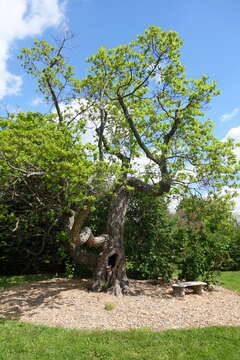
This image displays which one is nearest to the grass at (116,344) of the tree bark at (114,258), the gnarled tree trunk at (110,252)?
the gnarled tree trunk at (110,252)

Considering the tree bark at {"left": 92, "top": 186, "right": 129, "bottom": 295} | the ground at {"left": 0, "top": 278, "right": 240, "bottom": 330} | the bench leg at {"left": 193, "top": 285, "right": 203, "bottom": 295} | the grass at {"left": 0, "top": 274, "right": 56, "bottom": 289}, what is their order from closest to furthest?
the ground at {"left": 0, "top": 278, "right": 240, "bottom": 330} → the tree bark at {"left": 92, "top": 186, "right": 129, "bottom": 295} → the bench leg at {"left": 193, "top": 285, "right": 203, "bottom": 295} → the grass at {"left": 0, "top": 274, "right": 56, "bottom": 289}

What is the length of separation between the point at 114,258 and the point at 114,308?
7.53 ft

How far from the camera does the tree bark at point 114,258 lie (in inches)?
331

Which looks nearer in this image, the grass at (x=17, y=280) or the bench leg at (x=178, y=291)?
the bench leg at (x=178, y=291)

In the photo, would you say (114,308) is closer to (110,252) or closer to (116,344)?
(116,344)

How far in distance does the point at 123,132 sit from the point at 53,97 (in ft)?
8.57

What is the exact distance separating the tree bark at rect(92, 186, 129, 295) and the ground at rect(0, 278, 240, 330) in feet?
1.34

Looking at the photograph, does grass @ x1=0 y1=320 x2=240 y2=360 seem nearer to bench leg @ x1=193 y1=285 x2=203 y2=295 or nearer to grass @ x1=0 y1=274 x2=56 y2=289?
bench leg @ x1=193 y1=285 x2=203 y2=295

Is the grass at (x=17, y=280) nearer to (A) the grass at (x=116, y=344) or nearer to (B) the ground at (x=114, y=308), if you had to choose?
(B) the ground at (x=114, y=308)

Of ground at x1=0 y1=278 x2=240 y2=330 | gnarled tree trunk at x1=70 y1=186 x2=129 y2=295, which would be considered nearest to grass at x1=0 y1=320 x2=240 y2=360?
ground at x1=0 y1=278 x2=240 y2=330

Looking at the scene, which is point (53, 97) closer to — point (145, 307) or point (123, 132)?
point (123, 132)

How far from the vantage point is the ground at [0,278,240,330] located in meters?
5.86

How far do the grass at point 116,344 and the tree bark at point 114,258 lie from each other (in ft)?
10.1

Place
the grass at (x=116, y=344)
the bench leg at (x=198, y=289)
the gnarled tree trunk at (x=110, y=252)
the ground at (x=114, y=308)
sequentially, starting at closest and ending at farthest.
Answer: the grass at (x=116, y=344) < the ground at (x=114, y=308) < the gnarled tree trunk at (x=110, y=252) < the bench leg at (x=198, y=289)
